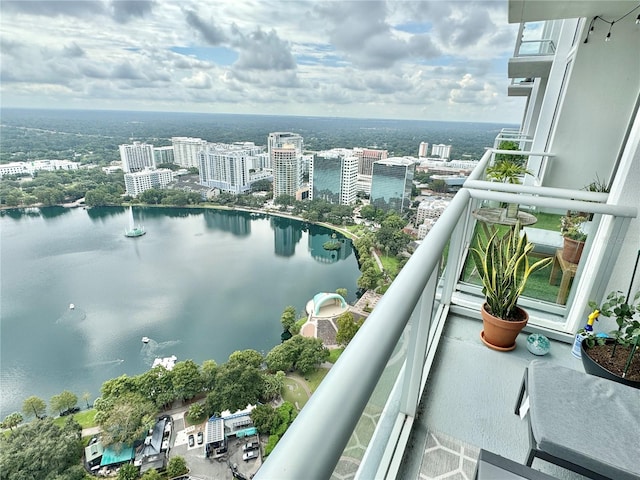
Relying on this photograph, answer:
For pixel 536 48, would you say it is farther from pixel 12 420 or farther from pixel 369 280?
pixel 12 420

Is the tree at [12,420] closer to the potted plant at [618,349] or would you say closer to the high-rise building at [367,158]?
the potted plant at [618,349]

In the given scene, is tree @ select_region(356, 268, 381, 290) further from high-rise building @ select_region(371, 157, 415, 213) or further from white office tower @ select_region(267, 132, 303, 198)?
white office tower @ select_region(267, 132, 303, 198)

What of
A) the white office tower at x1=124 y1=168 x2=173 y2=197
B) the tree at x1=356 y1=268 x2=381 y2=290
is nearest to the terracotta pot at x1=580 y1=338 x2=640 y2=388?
the tree at x1=356 y1=268 x2=381 y2=290

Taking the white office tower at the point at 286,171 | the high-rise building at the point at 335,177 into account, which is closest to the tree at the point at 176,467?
the high-rise building at the point at 335,177

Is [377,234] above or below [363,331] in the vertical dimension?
below

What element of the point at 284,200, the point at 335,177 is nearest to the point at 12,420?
the point at 284,200

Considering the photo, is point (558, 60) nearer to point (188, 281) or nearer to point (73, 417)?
point (73, 417)

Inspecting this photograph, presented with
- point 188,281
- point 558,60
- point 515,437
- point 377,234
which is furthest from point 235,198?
point 515,437
